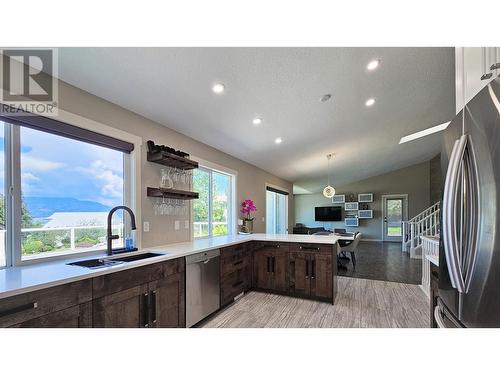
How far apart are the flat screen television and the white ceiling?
6284 millimetres

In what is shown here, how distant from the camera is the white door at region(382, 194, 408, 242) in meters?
9.96

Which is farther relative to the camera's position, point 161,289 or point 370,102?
point 370,102

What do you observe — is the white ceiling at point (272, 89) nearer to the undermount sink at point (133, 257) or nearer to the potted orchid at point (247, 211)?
the potted orchid at point (247, 211)

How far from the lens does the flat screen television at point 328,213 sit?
10898 millimetres

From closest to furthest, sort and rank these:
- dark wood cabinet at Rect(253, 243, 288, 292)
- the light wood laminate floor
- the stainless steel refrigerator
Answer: the stainless steel refrigerator < the light wood laminate floor < dark wood cabinet at Rect(253, 243, 288, 292)

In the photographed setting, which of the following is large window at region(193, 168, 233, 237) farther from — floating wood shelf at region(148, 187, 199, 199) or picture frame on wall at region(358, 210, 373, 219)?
picture frame on wall at region(358, 210, 373, 219)

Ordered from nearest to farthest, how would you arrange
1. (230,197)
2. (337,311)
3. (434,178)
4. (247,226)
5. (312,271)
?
(337,311) < (312,271) < (230,197) < (247,226) < (434,178)

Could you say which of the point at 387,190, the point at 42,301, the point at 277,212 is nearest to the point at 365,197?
the point at 387,190

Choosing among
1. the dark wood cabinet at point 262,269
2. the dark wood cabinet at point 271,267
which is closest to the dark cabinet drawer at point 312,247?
the dark wood cabinet at point 271,267

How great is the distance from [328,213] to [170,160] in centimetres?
952

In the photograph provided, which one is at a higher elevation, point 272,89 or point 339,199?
point 272,89

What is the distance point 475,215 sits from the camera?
0.84 meters

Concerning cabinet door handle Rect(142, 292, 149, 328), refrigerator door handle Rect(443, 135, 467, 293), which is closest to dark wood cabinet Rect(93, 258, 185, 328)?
cabinet door handle Rect(142, 292, 149, 328)

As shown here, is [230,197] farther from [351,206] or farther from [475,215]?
[351,206]
